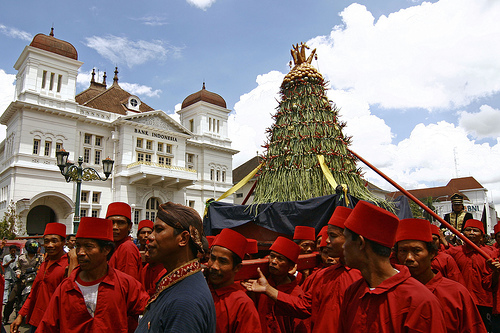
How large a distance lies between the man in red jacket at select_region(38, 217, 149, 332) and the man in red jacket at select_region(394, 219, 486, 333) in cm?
219

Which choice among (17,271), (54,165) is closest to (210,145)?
(54,165)

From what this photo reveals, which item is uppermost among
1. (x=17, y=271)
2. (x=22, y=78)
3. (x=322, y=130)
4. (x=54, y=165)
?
(x=22, y=78)

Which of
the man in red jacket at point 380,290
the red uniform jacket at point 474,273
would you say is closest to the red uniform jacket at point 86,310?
the man in red jacket at point 380,290

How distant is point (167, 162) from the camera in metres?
33.0

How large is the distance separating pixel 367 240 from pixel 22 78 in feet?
102

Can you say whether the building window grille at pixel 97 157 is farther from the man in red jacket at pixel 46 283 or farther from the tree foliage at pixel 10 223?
the man in red jacket at pixel 46 283

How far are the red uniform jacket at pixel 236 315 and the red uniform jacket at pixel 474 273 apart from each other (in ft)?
12.7

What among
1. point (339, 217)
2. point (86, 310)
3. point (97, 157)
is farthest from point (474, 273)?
point (97, 157)

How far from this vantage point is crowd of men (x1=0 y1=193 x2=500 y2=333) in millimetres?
1801

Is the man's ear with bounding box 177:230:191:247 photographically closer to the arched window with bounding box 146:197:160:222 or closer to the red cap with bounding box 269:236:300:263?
the red cap with bounding box 269:236:300:263

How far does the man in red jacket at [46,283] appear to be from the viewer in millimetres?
3834

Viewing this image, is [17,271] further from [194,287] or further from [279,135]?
[194,287]

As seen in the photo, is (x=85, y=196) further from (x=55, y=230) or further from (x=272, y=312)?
(x=272, y=312)

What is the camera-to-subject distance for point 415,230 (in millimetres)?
2971
